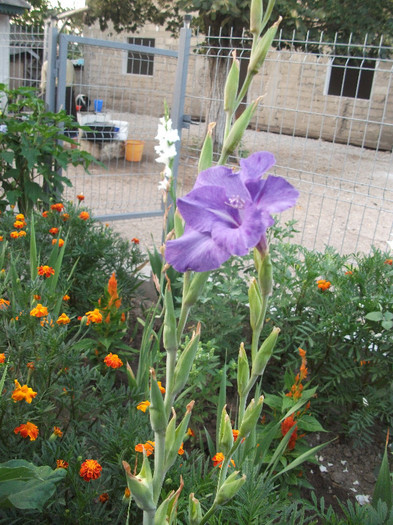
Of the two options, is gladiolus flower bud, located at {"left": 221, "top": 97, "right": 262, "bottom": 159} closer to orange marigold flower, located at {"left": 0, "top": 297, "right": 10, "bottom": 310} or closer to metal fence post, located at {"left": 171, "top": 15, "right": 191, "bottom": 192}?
orange marigold flower, located at {"left": 0, "top": 297, "right": 10, "bottom": 310}

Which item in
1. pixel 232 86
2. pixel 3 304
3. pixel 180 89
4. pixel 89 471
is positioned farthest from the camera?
pixel 180 89

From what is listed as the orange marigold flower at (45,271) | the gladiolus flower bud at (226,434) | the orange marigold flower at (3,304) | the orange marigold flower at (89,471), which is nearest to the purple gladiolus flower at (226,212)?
the gladiolus flower bud at (226,434)

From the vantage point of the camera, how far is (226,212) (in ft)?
2.31

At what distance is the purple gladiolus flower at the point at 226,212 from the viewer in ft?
2.17

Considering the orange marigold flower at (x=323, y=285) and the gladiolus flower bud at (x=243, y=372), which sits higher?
the gladiolus flower bud at (x=243, y=372)

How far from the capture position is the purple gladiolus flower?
0.66m

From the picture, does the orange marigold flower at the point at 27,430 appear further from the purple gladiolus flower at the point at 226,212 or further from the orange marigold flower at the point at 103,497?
the purple gladiolus flower at the point at 226,212

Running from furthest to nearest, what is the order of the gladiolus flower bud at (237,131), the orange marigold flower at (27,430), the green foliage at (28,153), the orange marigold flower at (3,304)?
the green foliage at (28,153), the orange marigold flower at (3,304), the orange marigold flower at (27,430), the gladiolus flower bud at (237,131)

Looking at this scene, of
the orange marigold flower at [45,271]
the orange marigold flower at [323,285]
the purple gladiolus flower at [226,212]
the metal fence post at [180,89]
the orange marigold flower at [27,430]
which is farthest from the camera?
the metal fence post at [180,89]

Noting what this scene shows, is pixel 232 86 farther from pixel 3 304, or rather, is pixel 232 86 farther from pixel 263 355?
pixel 3 304

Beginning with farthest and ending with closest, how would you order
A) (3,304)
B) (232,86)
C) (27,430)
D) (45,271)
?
1. (45,271)
2. (3,304)
3. (27,430)
4. (232,86)

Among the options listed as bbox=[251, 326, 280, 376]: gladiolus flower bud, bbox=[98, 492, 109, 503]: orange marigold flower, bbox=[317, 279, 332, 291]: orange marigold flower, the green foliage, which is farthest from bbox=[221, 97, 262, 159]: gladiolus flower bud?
the green foliage

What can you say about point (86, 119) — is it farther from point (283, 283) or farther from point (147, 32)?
point (147, 32)

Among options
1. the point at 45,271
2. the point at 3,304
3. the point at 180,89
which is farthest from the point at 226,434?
the point at 180,89
